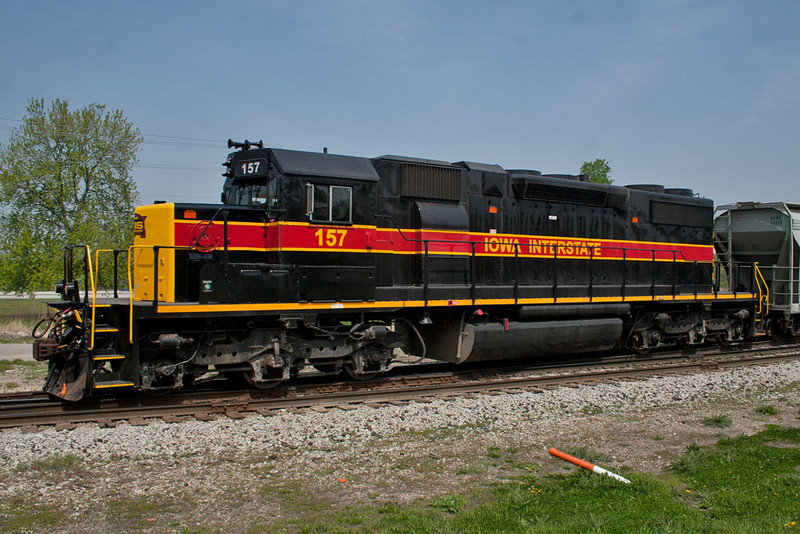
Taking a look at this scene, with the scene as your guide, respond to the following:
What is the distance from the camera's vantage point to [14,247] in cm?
2366

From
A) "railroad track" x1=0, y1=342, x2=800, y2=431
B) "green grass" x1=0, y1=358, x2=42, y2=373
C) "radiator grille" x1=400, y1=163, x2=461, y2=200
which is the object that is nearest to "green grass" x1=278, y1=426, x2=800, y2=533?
"railroad track" x1=0, y1=342, x2=800, y2=431

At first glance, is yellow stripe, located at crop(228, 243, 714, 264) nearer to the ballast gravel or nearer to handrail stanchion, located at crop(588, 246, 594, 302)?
handrail stanchion, located at crop(588, 246, 594, 302)

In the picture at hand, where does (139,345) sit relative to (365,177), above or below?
below

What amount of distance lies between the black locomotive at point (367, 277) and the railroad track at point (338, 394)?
11.9 inches

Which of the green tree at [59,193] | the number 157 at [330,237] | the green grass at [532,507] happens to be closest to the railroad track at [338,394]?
the green grass at [532,507]

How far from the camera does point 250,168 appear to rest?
903cm

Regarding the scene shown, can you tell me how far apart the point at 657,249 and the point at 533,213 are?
3897 millimetres

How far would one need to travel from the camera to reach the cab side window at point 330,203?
883 centimetres

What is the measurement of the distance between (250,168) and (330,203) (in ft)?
4.34

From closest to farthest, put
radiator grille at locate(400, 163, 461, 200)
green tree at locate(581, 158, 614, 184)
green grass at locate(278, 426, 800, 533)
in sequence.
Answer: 1. green grass at locate(278, 426, 800, 533)
2. radiator grille at locate(400, 163, 461, 200)
3. green tree at locate(581, 158, 614, 184)

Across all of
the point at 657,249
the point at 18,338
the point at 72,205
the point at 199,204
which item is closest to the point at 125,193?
the point at 72,205

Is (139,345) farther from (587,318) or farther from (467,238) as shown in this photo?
(587,318)

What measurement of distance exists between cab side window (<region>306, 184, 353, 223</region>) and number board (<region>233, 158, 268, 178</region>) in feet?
2.54

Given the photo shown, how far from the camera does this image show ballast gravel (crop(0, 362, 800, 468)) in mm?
6344
